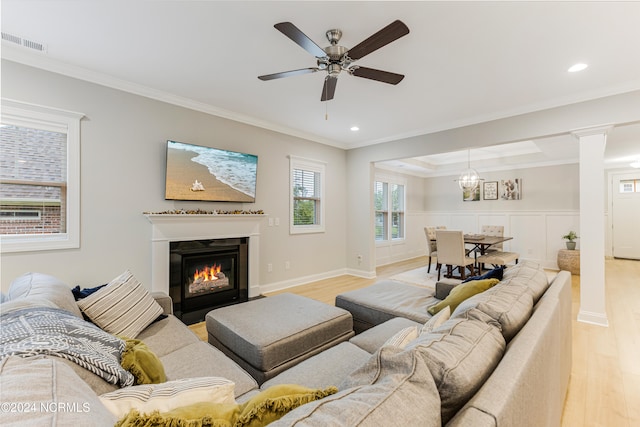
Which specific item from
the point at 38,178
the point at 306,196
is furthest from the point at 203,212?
the point at 306,196

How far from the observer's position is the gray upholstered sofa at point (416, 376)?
1.82ft

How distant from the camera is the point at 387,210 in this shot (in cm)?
705

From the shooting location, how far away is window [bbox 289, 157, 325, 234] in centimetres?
470

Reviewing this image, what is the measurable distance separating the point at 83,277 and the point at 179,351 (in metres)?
1.95

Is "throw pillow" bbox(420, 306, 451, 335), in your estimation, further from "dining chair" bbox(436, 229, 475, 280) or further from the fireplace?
"dining chair" bbox(436, 229, 475, 280)

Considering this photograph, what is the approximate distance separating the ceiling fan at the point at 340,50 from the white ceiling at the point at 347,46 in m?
0.17

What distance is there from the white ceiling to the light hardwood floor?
258cm

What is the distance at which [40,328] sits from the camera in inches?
34.9

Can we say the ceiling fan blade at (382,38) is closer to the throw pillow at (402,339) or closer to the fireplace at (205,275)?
the throw pillow at (402,339)

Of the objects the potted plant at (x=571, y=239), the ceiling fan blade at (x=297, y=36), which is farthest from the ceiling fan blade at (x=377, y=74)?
the potted plant at (x=571, y=239)

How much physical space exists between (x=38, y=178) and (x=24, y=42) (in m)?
1.14

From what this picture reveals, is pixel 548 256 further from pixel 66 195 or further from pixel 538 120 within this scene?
pixel 66 195

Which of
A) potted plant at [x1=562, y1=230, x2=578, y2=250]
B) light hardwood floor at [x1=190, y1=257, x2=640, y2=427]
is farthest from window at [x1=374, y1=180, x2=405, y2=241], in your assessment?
potted plant at [x1=562, y1=230, x2=578, y2=250]

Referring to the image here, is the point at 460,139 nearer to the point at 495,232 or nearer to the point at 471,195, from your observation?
the point at 495,232
